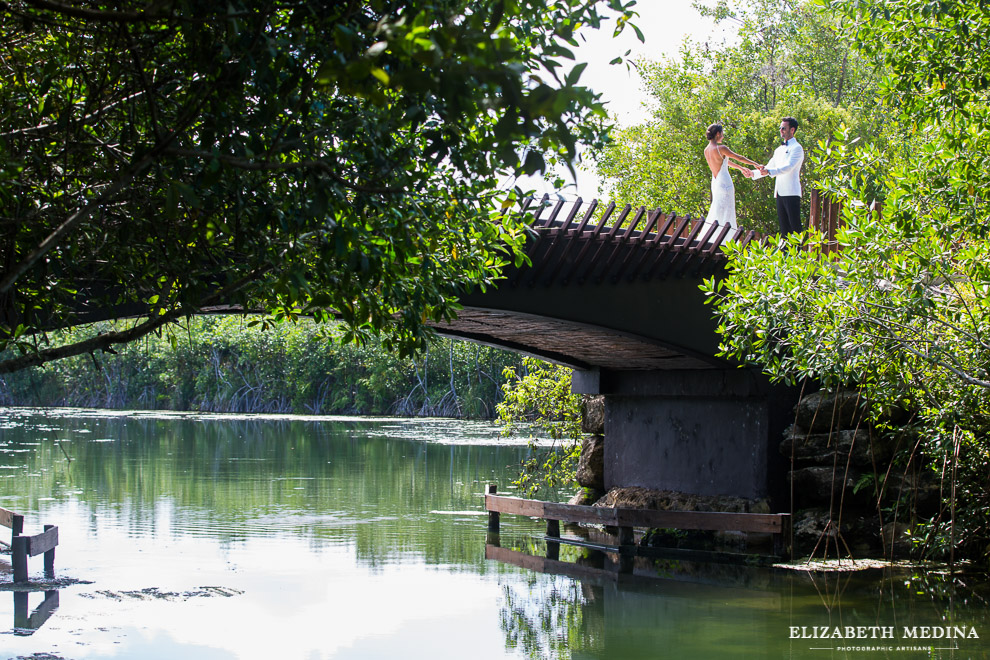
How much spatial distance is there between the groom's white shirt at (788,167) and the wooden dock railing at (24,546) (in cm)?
876

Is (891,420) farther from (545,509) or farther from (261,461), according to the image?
(261,461)

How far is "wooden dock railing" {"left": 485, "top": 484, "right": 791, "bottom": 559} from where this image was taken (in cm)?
1199

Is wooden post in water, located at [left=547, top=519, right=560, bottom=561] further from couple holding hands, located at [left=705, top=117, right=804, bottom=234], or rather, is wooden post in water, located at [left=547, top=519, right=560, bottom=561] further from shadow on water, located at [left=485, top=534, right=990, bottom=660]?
couple holding hands, located at [left=705, top=117, right=804, bottom=234]

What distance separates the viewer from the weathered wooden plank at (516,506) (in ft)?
43.6

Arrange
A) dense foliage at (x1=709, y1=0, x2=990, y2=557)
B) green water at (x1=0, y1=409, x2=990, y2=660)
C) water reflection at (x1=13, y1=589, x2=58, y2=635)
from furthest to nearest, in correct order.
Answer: green water at (x1=0, y1=409, x2=990, y2=660)
water reflection at (x1=13, y1=589, x2=58, y2=635)
dense foliage at (x1=709, y1=0, x2=990, y2=557)

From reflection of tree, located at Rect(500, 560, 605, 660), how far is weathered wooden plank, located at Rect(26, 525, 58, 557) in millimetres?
4314

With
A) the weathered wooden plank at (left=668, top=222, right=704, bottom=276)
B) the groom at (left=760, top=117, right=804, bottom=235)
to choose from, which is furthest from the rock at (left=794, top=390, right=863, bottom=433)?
the weathered wooden plank at (left=668, top=222, right=704, bottom=276)

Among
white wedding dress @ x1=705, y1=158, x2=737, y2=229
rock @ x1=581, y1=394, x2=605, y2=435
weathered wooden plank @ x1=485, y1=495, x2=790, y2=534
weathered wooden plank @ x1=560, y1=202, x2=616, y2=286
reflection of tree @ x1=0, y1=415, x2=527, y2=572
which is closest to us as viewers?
weathered wooden plank @ x1=560, y1=202, x2=616, y2=286

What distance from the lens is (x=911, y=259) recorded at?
8.02 metres

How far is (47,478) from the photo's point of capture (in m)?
19.9

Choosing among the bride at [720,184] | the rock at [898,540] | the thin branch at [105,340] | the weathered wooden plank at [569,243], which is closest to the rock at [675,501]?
the rock at [898,540]

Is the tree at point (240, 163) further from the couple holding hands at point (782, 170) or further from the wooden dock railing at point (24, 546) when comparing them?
the couple holding hands at point (782, 170)

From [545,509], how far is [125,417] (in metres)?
39.2

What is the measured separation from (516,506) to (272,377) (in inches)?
1800
